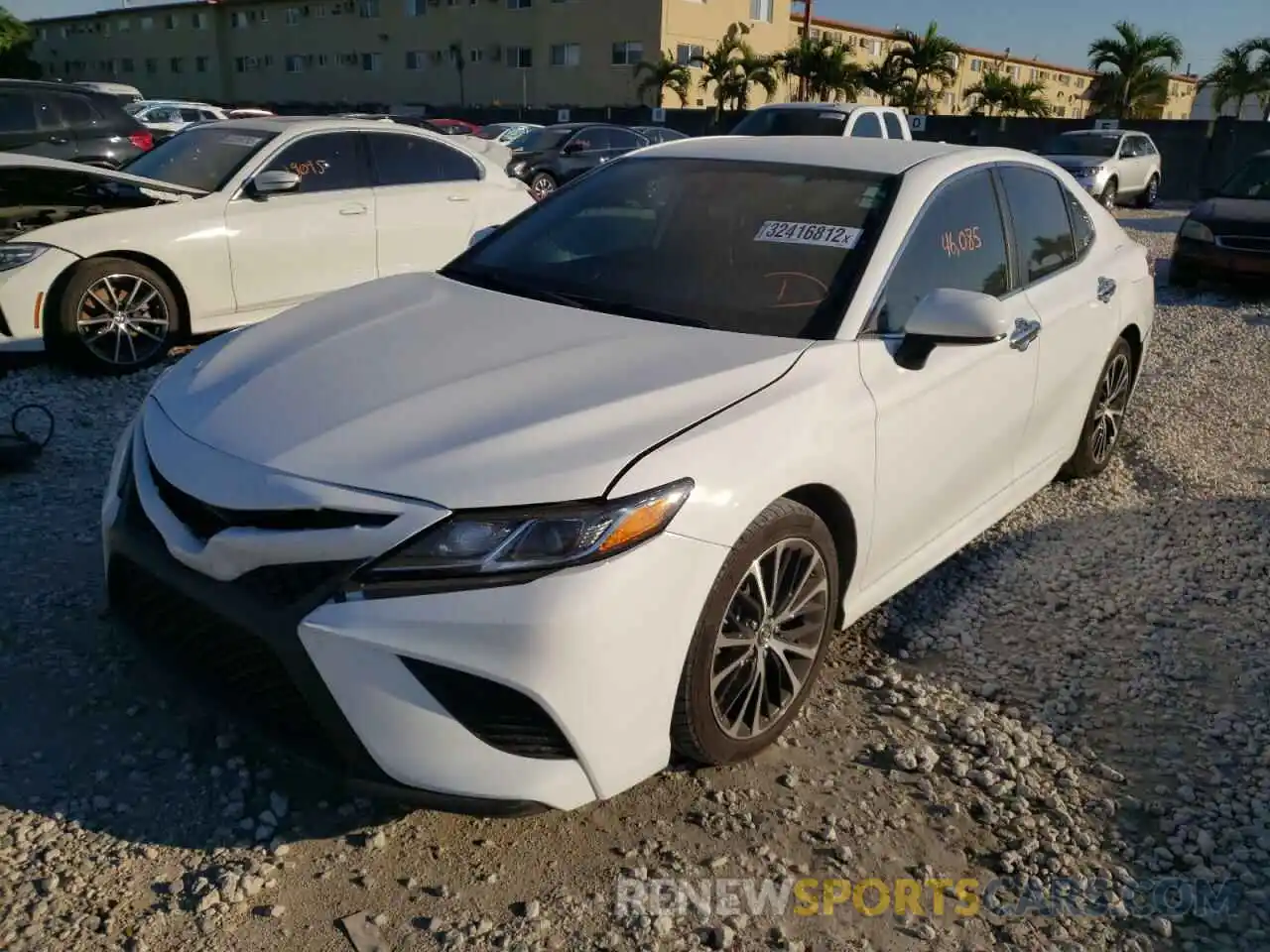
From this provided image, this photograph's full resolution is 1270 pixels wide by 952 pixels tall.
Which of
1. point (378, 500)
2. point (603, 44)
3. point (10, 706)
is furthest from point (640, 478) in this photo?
point (603, 44)

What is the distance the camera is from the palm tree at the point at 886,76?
38438 mm

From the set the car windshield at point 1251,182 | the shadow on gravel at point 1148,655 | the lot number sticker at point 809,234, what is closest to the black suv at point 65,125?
the lot number sticker at point 809,234

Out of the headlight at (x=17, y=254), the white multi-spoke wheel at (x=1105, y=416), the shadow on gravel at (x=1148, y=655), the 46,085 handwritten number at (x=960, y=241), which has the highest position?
the 46,085 handwritten number at (x=960, y=241)

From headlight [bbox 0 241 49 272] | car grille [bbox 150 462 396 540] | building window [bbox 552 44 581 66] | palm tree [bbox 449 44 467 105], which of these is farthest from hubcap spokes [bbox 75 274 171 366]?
palm tree [bbox 449 44 467 105]

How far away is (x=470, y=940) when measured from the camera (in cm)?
224

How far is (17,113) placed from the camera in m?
10.8

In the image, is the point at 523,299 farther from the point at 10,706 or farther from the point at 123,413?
the point at 123,413

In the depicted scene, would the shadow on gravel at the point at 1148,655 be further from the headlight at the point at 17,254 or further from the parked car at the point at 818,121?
the parked car at the point at 818,121

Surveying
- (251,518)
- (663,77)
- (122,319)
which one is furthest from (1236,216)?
(663,77)

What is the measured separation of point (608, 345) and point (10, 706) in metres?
1.97

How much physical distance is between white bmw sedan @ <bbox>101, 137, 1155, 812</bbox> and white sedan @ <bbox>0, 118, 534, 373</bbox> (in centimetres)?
319

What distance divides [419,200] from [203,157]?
144cm

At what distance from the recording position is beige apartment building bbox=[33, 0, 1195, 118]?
41.1m

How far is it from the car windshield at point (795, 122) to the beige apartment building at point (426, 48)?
28452 millimetres
